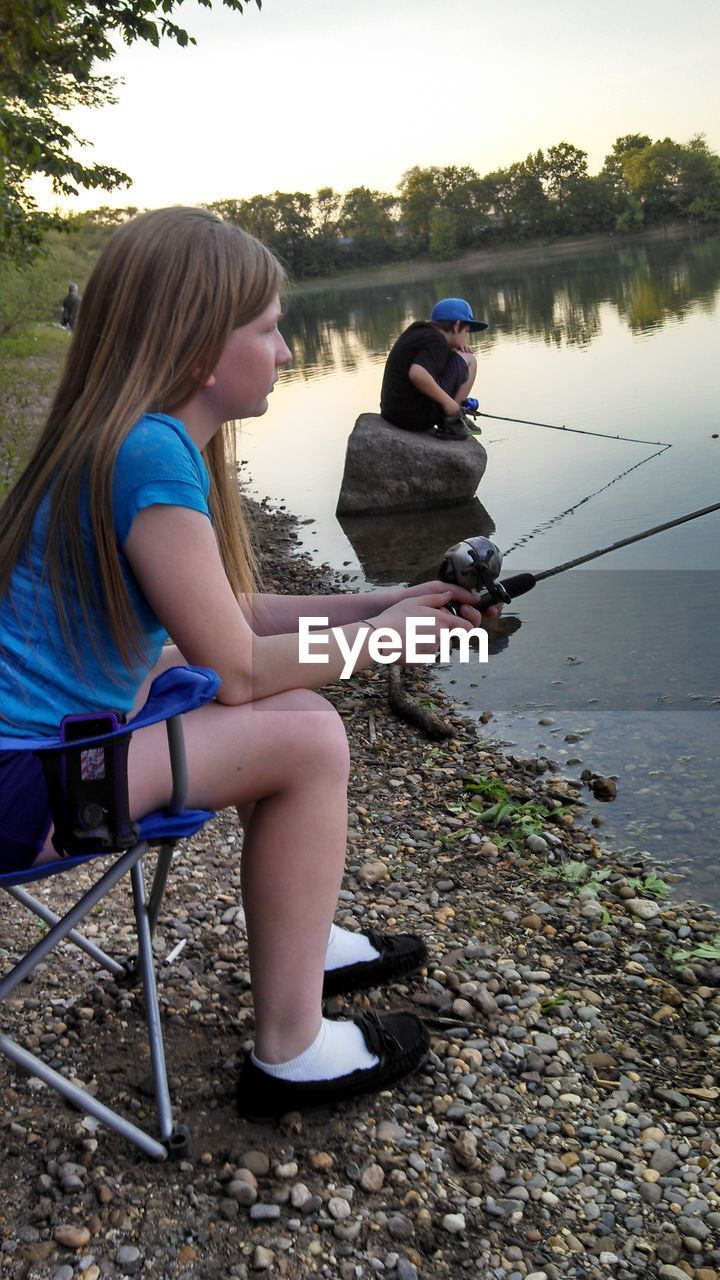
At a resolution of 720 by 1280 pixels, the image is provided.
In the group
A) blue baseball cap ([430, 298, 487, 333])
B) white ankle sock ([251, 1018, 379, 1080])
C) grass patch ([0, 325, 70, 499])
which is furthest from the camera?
blue baseball cap ([430, 298, 487, 333])

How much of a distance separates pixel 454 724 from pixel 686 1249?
3087 millimetres

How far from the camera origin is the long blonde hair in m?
1.88

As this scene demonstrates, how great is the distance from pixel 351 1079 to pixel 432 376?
7.83m

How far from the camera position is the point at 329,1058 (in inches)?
85.4

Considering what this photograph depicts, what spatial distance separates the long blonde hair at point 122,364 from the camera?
188 centimetres

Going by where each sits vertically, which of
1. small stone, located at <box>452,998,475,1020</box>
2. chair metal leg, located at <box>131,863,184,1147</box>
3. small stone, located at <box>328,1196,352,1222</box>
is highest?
chair metal leg, located at <box>131,863,184,1147</box>

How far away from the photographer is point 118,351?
1977 mm

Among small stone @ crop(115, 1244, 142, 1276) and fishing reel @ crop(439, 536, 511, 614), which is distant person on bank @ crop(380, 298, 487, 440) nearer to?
fishing reel @ crop(439, 536, 511, 614)

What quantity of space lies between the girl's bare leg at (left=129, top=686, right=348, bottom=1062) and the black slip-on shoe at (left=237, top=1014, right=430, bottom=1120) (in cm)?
6

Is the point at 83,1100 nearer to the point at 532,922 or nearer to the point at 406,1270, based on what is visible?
the point at 406,1270

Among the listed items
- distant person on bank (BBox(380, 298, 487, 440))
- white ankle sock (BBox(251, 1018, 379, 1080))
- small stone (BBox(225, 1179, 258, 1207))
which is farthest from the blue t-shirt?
distant person on bank (BBox(380, 298, 487, 440))

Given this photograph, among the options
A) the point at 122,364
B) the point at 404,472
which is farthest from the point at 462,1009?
the point at 404,472

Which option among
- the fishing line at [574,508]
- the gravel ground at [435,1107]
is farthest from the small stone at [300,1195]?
the fishing line at [574,508]

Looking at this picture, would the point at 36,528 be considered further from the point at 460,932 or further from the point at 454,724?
the point at 454,724
